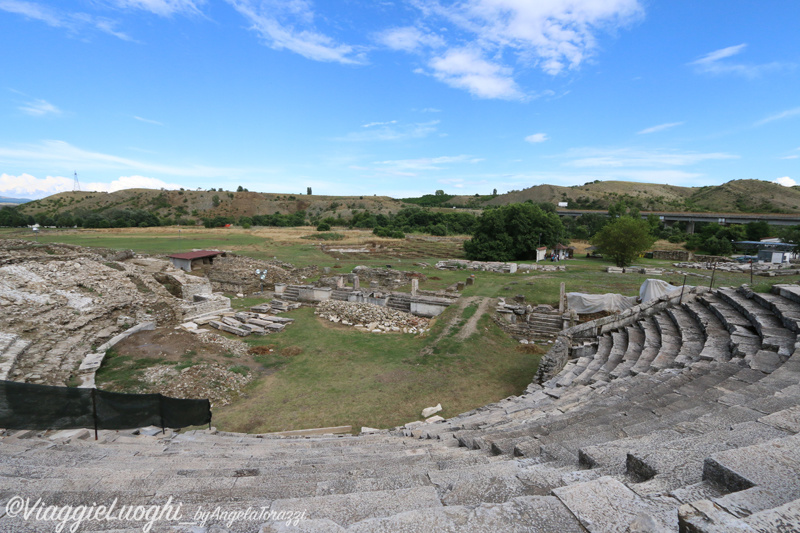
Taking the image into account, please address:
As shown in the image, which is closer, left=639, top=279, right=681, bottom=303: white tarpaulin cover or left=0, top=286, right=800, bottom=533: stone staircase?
left=0, top=286, right=800, bottom=533: stone staircase

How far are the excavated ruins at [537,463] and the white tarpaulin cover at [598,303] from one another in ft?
29.2

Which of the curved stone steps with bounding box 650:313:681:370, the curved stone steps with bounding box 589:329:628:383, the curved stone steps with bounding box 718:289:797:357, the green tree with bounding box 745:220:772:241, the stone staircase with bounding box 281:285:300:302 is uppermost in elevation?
the green tree with bounding box 745:220:772:241

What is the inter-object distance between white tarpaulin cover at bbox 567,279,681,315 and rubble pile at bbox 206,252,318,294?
20981 millimetres

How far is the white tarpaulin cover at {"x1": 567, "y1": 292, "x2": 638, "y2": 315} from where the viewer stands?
1973cm

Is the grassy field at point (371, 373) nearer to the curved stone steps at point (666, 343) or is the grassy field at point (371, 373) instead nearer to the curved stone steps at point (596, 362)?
the curved stone steps at point (596, 362)

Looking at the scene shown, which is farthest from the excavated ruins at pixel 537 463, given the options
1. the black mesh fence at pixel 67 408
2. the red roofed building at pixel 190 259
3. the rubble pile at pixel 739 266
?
the rubble pile at pixel 739 266

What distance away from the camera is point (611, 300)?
1975cm

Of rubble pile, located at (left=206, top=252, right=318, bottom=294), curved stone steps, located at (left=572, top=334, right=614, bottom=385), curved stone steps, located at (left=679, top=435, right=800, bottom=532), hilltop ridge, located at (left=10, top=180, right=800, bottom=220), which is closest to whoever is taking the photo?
curved stone steps, located at (left=679, top=435, right=800, bottom=532)

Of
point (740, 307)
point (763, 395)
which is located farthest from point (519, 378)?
point (763, 395)

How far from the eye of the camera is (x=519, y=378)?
13688 millimetres

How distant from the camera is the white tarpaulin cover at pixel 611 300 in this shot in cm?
Result: 1970

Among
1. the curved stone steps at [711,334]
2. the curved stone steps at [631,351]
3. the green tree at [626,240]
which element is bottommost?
the curved stone steps at [631,351]

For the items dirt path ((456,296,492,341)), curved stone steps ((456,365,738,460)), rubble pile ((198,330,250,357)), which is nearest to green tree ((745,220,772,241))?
dirt path ((456,296,492,341))

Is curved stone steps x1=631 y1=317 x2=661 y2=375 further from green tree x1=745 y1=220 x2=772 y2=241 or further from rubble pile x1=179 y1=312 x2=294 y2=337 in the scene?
green tree x1=745 y1=220 x2=772 y2=241
